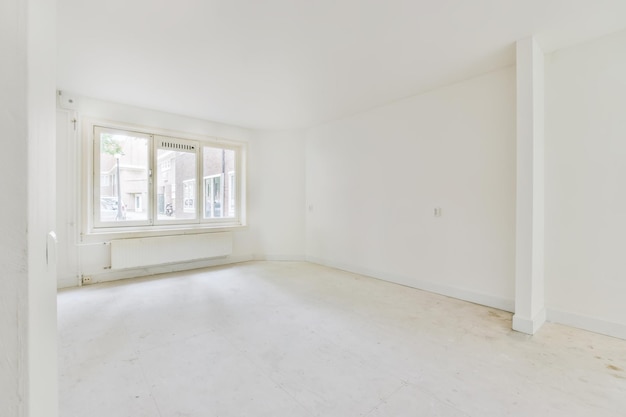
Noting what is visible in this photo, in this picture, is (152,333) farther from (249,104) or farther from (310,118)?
(310,118)

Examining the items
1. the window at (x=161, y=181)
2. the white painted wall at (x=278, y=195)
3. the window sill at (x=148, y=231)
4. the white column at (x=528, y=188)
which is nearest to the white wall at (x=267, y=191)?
the white painted wall at (x=278, y=195)

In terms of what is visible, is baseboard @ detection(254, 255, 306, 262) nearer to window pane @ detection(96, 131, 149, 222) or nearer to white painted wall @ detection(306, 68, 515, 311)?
white painted wall @ detection(306, 68, 515, 311)

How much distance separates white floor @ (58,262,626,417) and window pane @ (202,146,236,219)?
88.8 inches

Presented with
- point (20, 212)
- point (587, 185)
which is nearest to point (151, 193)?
point (20, 212)

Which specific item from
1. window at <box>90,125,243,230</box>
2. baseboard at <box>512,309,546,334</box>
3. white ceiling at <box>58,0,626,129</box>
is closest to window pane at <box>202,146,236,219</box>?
window at <box>90,125,243,230</box>

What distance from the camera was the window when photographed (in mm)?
4305

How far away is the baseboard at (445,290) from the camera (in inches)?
126

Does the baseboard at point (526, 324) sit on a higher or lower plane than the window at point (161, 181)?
lower

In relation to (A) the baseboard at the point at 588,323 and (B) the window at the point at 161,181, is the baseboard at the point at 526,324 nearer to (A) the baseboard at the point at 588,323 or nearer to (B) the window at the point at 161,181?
(A) the baseboard at the point at 588,323

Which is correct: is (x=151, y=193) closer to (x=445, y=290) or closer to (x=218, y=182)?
(x=218, y=182)

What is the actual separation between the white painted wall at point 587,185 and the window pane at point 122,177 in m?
5.49

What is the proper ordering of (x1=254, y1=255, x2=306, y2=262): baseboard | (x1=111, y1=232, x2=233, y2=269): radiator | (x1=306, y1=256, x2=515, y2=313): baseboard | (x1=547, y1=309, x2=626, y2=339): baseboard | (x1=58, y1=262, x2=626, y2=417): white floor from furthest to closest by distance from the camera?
(x1=254, y1=255, x2=306, y2=262): baseboard, (x1=111, y1=232, x2=233, y2=269): radiator, (x1=306, y1=256, x2=515, y2=313): baseboard, (x1=547, y1=309, x2=626, y2=339): baseboard, (x1=58, y1=262, x2=626, y2=417): white floor

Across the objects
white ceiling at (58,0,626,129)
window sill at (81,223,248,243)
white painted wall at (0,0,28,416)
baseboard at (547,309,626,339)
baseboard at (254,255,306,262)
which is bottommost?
baseboard at (547,309,626,339)

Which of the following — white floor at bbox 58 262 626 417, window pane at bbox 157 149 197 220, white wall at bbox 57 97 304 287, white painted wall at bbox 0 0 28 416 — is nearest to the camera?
white painted wall at bbox 0 0 28 416
